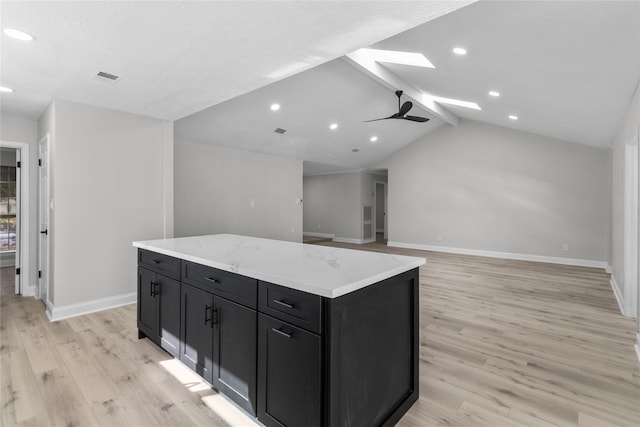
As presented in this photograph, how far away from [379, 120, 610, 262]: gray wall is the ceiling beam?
137 cm

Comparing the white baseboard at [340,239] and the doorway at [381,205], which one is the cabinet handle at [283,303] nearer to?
the white baseboard at [340,239]

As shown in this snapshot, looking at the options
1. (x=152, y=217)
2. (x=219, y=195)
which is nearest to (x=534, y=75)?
(x=152, y=217)

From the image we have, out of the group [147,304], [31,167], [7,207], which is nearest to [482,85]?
[147,304]

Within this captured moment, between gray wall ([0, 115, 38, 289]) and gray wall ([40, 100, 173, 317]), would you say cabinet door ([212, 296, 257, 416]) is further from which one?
gray wall ([0, 115, 38, 289])

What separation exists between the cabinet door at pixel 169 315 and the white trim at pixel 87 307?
165 centimetres

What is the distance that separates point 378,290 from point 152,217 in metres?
3.45

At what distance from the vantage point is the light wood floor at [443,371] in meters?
1.79

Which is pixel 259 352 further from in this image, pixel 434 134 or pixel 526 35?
pixel 434 134

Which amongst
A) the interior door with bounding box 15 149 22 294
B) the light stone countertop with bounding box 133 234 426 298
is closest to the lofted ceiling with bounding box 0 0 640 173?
the interior door with bounding box 15 149 22 294

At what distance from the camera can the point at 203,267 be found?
2.02 meters

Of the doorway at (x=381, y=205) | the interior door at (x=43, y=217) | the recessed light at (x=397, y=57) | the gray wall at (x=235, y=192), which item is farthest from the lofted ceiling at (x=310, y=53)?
Result: the doorway at (x=381, y=205)

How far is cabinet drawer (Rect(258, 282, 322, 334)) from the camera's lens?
4.42ft

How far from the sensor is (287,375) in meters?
1.46

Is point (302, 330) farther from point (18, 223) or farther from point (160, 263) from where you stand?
point (18, 223)
